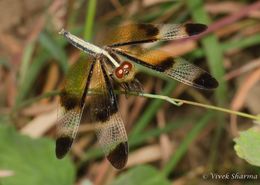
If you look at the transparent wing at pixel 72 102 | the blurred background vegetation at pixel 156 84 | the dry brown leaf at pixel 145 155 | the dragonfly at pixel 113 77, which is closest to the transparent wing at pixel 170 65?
the dragonfly at pixel 113 77

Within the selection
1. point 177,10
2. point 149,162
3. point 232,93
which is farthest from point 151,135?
point 177,10

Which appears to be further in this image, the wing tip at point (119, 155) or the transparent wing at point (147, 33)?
the transparent wing at point (147, 33)

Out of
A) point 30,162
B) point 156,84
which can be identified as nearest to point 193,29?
point 30,162

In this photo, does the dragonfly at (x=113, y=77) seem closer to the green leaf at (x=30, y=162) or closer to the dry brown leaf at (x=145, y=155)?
the green leaf at (x=30, y=162)

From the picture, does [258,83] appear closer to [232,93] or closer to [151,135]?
[232,93]

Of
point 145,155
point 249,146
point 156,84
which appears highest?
point 156,84

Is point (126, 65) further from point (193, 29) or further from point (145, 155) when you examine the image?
point (145, 155)
